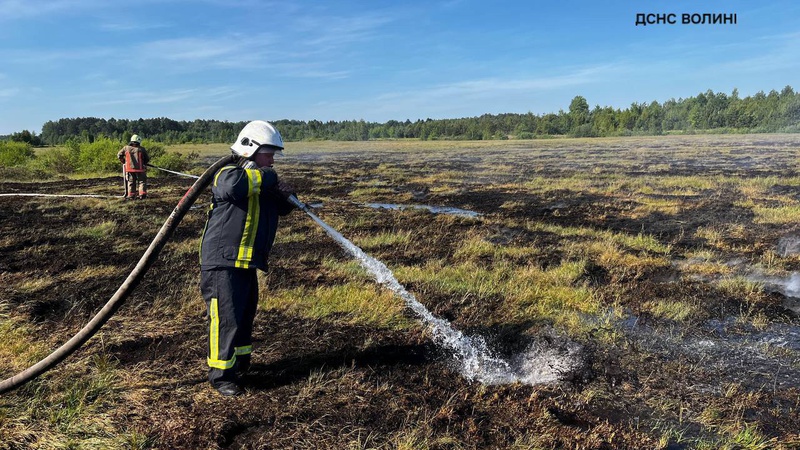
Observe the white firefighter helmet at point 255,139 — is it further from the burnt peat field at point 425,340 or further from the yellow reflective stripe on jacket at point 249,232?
the burnt peat field at point 425,340

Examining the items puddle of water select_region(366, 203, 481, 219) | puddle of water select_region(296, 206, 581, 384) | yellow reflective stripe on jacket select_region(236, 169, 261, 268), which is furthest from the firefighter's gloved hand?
puddle of water select_region(366, 203, 481, 219)

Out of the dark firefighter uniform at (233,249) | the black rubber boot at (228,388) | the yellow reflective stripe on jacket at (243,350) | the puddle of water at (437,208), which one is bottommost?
the black rubber boot at (228,388)

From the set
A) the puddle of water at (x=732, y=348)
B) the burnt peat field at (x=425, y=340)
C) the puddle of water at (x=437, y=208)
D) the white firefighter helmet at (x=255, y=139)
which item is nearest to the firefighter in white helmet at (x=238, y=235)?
the white firefighter helmet at (x=255, y=139)

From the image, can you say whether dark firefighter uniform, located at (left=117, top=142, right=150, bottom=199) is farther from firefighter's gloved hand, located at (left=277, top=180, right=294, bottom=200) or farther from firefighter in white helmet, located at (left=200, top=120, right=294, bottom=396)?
firefighter's gloved hand, located at (left=277, top=180, right=294, bottom=200)

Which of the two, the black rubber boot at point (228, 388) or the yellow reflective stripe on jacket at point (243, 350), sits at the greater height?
the yellow reflective stripe on jacket at point (243, 350)

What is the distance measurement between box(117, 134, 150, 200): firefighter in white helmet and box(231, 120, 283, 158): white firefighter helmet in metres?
12.3

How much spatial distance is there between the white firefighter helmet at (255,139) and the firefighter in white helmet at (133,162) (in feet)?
40.4

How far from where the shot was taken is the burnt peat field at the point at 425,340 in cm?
328

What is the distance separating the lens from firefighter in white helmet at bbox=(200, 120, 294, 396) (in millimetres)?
3271

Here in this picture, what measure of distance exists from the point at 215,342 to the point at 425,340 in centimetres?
218

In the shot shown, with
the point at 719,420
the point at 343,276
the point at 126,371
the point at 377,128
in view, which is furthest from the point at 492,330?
the point at 377,128

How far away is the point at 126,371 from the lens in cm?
388

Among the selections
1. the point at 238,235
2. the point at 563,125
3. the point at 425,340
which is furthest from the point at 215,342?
the point at 563,125

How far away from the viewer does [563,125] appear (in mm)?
120688
